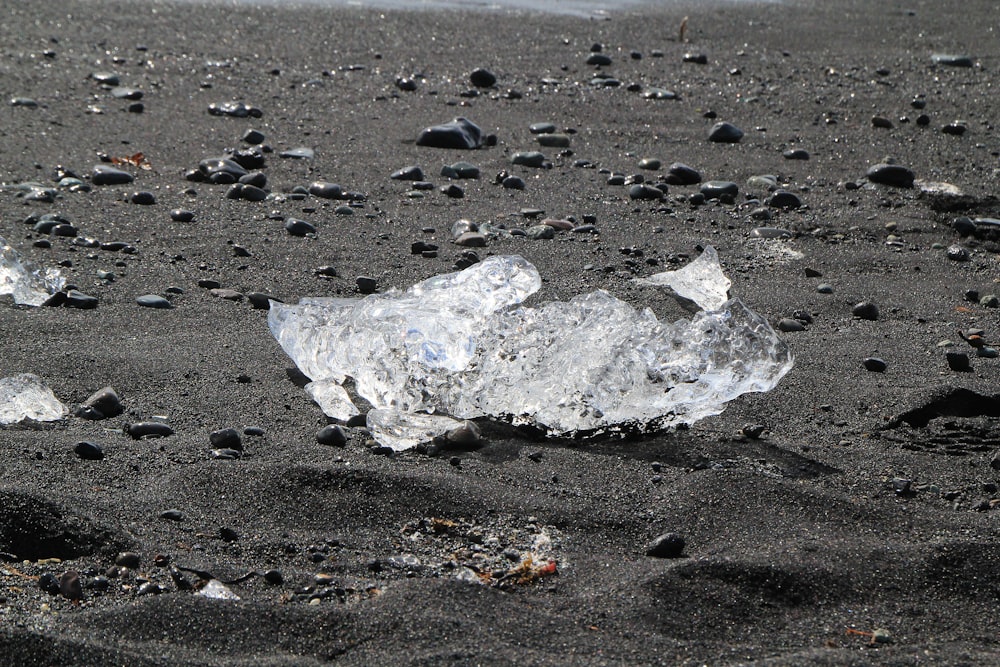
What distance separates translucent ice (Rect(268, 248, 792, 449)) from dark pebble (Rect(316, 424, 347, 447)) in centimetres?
8

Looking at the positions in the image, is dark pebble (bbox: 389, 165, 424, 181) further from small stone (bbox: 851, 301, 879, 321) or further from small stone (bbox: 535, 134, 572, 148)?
small stone (bbox: 851, 301, 879, 321)

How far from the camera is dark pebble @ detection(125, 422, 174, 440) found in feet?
9.00

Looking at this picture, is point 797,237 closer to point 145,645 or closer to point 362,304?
point 362,304

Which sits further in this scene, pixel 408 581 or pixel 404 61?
pixel 404 61

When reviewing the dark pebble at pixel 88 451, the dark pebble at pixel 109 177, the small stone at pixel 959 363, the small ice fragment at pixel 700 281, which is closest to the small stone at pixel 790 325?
the small ice fragment at pixel 700 281

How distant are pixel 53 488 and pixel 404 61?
5374 millimetres

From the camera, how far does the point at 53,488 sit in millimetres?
2406

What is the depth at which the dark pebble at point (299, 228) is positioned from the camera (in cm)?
443

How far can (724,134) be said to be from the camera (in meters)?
5.86

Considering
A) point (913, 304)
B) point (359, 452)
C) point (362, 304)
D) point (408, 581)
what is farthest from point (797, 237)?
point (408, 581)

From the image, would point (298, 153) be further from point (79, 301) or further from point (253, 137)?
point (79, 301)

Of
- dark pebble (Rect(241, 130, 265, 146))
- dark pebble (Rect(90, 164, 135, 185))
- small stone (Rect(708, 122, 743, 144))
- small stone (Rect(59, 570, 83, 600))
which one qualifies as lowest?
small stone (Rect(59, 570, 83, 600))

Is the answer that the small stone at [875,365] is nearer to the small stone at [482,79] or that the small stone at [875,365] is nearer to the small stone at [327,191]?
the small stone at [327,191]

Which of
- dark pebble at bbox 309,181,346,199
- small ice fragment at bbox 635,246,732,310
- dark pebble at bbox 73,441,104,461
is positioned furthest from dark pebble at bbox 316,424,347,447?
dark pebble at bbox 309,181,346,199
